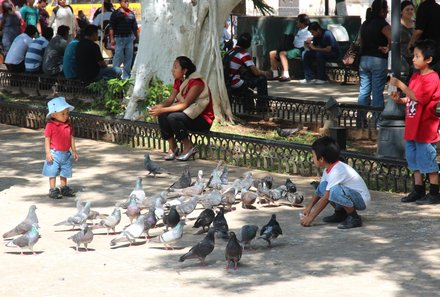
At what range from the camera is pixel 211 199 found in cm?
1003

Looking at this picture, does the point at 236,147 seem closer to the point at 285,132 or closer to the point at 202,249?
the point at 285,132

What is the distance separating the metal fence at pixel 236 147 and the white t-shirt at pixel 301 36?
7.74 m

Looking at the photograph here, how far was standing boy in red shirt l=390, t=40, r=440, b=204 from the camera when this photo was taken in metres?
A: 10.1

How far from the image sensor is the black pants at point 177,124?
13.1 m

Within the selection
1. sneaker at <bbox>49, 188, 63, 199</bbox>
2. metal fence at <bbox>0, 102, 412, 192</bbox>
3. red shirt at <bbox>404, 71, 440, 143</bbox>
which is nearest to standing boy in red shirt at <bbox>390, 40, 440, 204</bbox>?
red shirt at <bbox>404, 71, 440, 143</bbox>

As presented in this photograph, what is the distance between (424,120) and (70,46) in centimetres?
977

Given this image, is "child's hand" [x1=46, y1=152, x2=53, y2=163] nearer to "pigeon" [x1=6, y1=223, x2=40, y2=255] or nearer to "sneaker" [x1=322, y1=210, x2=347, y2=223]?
"pigeon" [x1=6, y1=223, x2=40, y2=255]

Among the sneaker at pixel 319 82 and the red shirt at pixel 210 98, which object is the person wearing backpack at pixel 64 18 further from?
the red shirt at pixel 210 98

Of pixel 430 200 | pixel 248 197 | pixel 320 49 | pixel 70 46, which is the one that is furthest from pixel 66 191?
pixel 320 49

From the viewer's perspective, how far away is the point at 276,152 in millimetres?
12336

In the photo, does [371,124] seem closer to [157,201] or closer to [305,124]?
[305,124]

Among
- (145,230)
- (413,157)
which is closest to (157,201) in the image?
(145,230)

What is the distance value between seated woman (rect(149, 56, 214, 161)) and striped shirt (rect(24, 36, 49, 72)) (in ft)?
24.0

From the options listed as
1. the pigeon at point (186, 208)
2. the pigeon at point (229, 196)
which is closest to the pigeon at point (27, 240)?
the pigeon at point (186, 208)
